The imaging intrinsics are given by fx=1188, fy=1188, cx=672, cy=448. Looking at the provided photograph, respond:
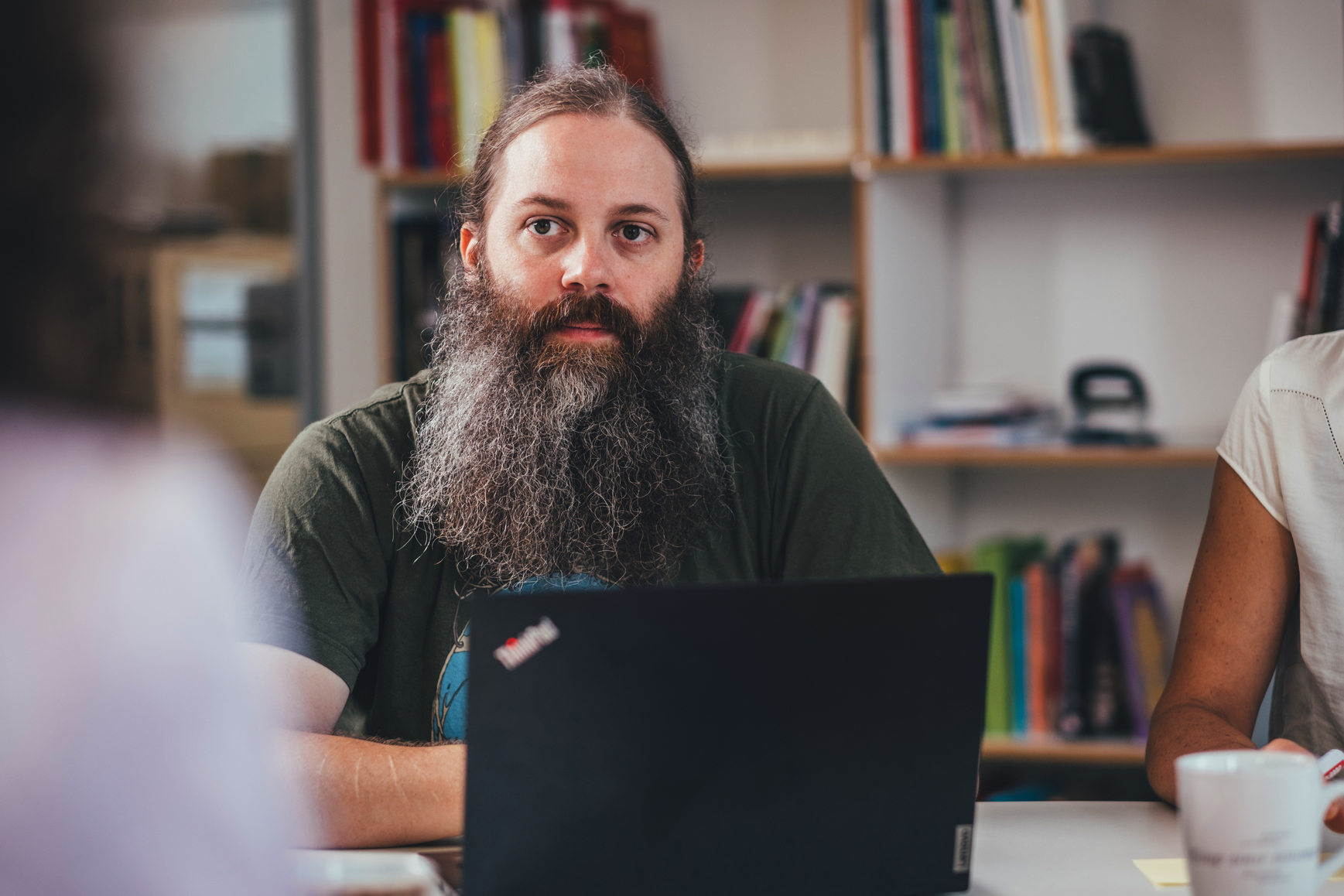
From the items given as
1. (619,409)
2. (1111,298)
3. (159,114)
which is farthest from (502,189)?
(159,114)

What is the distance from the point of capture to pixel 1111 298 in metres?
2.52

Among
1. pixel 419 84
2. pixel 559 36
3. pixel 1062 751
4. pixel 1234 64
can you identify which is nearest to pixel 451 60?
pixel 419 84

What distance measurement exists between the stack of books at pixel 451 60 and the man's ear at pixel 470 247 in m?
0.86

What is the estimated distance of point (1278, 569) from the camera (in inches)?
49.0

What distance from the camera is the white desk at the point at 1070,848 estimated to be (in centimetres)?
85

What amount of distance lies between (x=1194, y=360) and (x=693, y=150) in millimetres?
1347

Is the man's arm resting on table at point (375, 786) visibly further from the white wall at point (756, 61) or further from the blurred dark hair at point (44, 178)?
the white wall at point (756, 61)

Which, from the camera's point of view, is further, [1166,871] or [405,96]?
[405,96]

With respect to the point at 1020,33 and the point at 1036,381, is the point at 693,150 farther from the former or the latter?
the point at 1036,381

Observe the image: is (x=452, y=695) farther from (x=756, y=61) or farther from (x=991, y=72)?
(x=756, y=61)

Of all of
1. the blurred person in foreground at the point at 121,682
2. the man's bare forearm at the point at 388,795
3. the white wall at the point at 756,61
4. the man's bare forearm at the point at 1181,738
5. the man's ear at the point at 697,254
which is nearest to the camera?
the blurred person in foreground at the point at 121,682

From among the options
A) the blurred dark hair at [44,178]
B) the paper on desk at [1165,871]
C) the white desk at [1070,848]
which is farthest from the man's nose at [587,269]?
the paper on desk at [1165,871]

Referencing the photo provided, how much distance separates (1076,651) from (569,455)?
1.27 metres

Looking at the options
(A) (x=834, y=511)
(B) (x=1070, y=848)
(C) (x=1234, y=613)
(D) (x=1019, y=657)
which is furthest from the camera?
(D) (x=1019, y=657)
